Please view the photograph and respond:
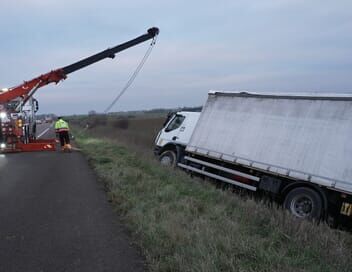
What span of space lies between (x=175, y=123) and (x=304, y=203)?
684 cm

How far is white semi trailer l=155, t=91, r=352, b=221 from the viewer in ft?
27.9

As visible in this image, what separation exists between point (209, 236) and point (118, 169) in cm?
675

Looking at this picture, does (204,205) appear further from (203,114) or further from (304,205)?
(203,114)

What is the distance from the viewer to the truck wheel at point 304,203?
8617 millimetres

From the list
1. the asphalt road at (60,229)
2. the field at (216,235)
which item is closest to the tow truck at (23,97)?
the asphalt road at (60,229)

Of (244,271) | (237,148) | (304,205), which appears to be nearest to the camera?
(244,271)

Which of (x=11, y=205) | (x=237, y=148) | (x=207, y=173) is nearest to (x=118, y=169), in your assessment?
(x=207, y=173)

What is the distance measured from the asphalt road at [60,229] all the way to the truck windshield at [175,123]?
4.62 m

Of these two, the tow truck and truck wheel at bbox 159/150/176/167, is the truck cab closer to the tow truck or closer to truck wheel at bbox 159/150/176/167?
truck wheel at bbox 159/150/176/167

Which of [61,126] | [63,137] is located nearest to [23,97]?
[61,126]

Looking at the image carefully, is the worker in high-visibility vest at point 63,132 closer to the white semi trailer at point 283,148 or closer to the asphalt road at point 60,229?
the white semi trailer at point 283,148

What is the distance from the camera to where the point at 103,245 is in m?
5.43

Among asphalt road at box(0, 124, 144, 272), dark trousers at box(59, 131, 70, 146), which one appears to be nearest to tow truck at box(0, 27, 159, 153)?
dark trousers at box(59, 131, 70, 146)

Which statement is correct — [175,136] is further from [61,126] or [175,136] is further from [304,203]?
[61,126]
